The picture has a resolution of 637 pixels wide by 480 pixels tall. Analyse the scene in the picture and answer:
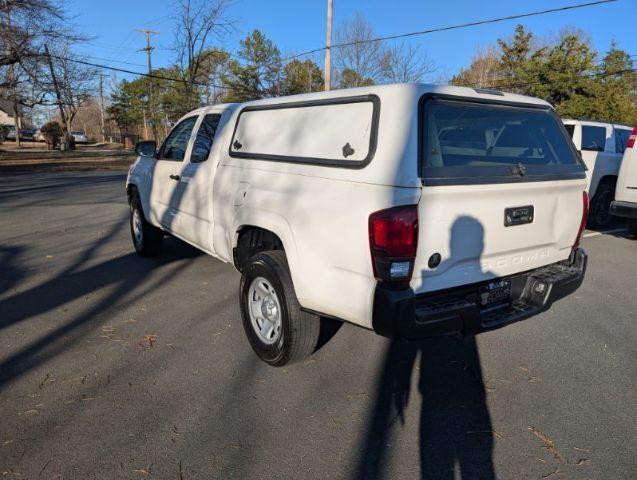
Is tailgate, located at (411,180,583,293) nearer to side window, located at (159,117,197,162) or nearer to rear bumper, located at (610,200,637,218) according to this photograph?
side window, located at (159,117,197,162)

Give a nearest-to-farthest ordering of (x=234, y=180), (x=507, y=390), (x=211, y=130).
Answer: (x=507, y=390) → (x=234, y=180) → (x=211, y=130)

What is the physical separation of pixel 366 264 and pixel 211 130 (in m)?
2.64

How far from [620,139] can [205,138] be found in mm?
8780

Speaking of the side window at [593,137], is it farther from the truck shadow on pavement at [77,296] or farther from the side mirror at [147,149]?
the side mirror at [147,149]

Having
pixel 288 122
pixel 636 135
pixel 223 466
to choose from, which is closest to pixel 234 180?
pixel 288 122

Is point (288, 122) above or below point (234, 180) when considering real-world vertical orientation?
above

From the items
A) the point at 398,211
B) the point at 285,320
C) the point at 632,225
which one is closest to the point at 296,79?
the point at 632,225

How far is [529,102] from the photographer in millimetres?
3512

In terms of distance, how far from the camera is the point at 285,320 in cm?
324

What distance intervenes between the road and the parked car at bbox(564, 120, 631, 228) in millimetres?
4565

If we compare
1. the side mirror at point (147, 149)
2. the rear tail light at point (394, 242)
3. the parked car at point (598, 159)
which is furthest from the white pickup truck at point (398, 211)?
the parked car at point (598, 159)

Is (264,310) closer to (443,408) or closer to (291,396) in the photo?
(291,396)

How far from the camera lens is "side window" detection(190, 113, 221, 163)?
4547mm

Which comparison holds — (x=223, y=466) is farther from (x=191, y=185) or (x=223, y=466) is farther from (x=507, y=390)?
(x=191, y=185)
